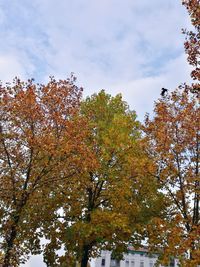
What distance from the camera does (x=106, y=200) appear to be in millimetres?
22828

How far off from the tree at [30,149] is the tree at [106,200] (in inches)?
78.4

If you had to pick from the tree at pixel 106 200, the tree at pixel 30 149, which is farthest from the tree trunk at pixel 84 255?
the tree at pixel 30 149

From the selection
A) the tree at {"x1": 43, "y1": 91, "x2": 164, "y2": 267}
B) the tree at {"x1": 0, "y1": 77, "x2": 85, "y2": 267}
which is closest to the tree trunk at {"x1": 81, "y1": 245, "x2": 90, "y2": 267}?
the tree at {"x1": 43, "y1": 91, "x2": 164, "y2": 267}

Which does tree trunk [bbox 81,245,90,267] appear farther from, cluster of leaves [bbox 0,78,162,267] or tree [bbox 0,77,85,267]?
tree [bbox 0,77,85,267]

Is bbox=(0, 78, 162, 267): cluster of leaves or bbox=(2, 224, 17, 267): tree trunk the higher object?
bbox=(0, 78, 162, 267): cluster of leaves

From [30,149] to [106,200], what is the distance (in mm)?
6172

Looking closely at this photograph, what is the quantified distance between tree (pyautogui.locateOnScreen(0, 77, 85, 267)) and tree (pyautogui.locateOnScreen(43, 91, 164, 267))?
1991mm

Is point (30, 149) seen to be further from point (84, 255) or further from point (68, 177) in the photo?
point (84, 255)

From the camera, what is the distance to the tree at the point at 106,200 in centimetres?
2108

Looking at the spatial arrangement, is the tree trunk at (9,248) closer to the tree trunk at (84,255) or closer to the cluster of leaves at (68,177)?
the cluster of leaves at (68,177)

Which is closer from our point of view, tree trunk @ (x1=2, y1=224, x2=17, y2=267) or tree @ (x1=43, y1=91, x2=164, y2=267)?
tree trunk @ (x1=2, y1=224, x2=17, y2=267)

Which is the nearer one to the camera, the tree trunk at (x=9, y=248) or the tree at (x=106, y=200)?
the tree trunk at (x=9, y=248)

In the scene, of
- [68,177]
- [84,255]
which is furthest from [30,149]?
[84,255]

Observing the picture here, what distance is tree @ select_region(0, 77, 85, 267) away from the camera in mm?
18500
